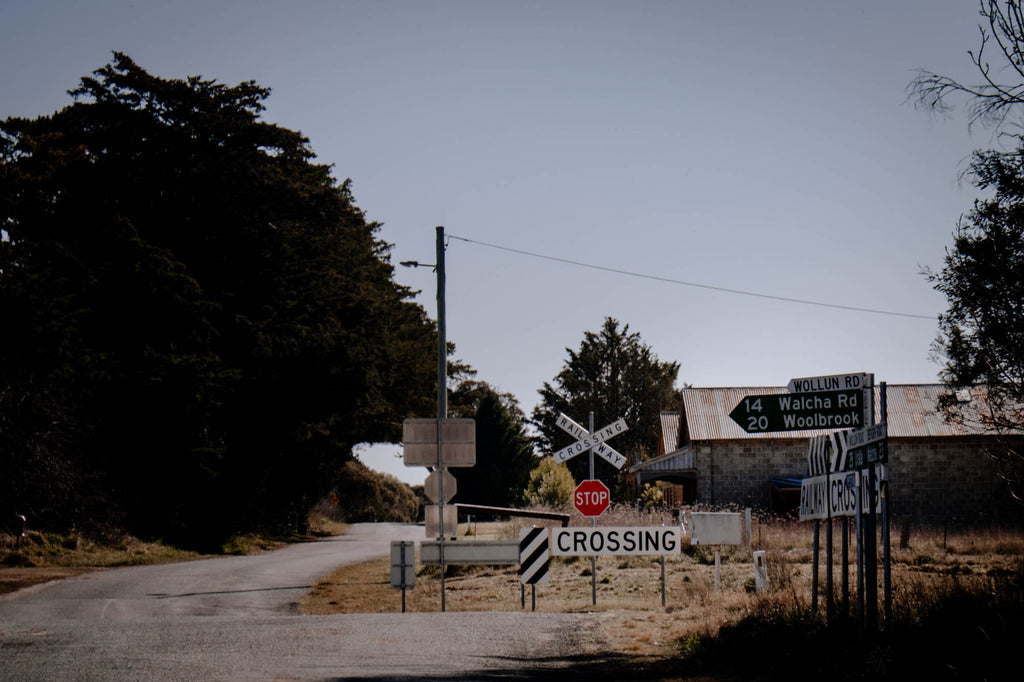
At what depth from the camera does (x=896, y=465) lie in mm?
43094

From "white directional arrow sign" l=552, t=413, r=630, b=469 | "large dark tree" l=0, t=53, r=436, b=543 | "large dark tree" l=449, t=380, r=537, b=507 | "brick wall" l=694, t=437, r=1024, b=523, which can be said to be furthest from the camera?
"large dark tree" l=449, t=380, r=537, b=507

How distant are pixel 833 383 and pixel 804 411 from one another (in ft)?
1.18

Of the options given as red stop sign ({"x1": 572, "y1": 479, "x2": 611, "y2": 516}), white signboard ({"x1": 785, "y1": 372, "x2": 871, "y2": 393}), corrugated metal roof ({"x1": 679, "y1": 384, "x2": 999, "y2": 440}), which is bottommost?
red stop sign ({"x1": 572, "y1": 479, "x2": 611, "y2": 516})

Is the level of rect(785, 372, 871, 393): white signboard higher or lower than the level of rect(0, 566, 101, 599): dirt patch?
higher

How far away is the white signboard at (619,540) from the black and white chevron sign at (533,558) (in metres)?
0.26

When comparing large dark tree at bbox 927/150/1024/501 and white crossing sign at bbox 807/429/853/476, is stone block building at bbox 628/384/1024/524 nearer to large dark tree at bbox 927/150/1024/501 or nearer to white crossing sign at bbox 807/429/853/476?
large dark tree at bbox 927/150/1024/501

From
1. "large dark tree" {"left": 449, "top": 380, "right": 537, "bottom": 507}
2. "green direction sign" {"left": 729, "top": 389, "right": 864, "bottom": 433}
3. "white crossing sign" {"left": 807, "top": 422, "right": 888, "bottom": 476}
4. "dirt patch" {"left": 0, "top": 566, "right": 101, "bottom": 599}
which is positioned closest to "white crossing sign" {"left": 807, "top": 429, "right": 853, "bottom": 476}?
"white crossing sign" {"left": 807, "top": 422, "right": 888, "bottom": 476}

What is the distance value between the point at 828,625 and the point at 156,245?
27.6 metres

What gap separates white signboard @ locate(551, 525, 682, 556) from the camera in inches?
668

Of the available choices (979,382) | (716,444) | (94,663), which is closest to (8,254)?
(94,663)

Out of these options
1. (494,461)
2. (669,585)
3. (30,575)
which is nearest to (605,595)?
(669,585)

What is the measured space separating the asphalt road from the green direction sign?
2.75 m

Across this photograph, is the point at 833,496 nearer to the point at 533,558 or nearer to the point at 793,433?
the point at 533,558

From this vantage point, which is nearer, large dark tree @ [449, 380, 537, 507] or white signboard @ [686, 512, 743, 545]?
white signboard @ [686, 512, 743, 545]
